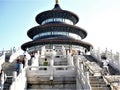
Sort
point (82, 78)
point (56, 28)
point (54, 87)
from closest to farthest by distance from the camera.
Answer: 1. point (82, 78)
2. point (54, 87)
3. point (56, 28)

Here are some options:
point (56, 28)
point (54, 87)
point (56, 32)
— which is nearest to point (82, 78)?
point (54, 87)

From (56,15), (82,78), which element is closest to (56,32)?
(56,15)

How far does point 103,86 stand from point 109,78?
2.10 metres

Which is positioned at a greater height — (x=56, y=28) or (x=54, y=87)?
(x=56, y=28)

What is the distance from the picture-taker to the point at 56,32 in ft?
153

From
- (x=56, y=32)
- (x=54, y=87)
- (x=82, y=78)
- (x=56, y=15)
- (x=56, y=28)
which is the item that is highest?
(x=56, y=15)

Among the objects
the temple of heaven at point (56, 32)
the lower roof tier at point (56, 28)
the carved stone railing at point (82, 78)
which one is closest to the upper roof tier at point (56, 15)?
the temple of heaven at point (56, 32)

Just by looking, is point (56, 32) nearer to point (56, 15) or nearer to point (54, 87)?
point (56, 15)

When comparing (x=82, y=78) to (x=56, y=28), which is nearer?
(x=82, y=78)

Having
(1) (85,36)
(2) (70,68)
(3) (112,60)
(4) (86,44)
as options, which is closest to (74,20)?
(1) (85,36)

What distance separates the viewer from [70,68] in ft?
65.2

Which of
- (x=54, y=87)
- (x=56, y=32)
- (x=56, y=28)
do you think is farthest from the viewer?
(x=56, y=32)

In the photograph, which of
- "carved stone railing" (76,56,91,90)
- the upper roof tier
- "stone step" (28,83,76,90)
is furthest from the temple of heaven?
"carved stone railing" (76,56,91,90)

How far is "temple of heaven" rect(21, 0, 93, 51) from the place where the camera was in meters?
43.8
